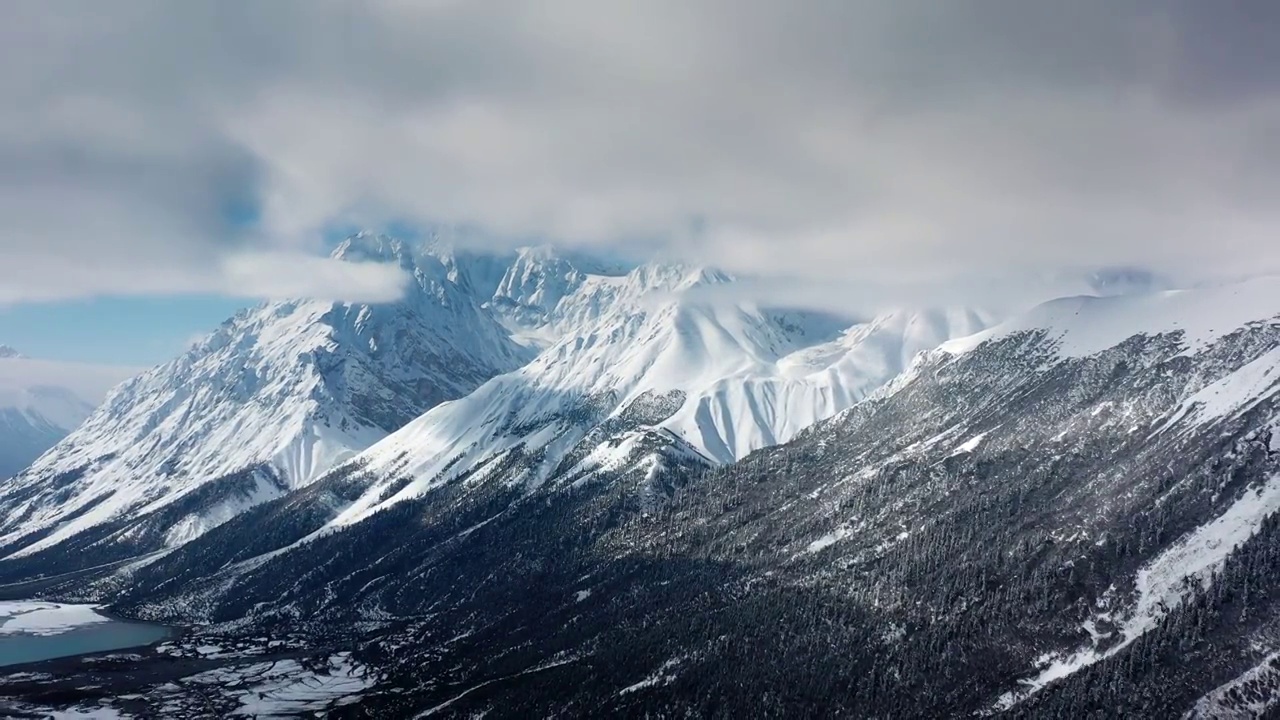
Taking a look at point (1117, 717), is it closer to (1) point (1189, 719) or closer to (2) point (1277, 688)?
(1) point (1189, 719)

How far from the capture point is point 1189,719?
193250 mm

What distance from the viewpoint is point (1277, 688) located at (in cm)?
19075

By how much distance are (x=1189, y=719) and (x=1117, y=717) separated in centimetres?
1421

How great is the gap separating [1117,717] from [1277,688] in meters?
33.0

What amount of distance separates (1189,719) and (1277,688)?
19.5 meters

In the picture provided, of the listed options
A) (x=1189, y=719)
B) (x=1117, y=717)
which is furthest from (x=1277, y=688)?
(x=1117, y=717)

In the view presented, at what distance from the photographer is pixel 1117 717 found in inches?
7864
